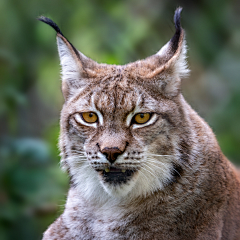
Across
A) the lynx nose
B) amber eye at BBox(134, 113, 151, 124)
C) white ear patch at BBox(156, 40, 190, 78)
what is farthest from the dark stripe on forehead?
white ear patch at BBox(156, 40, 190, 78)

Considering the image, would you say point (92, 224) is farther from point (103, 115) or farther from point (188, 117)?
point (188, 117)

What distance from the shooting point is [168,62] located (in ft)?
13.7

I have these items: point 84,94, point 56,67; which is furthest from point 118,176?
point 56,67

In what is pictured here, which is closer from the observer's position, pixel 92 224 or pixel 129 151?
pixel 129 151

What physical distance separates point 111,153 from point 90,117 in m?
0.53

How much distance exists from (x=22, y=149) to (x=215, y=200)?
306cm

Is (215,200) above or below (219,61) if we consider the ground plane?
below

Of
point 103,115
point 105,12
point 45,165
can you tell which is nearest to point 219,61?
point 105,12

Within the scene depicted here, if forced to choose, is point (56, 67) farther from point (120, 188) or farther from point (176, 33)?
point (120, 188)

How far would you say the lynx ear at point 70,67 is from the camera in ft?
14.3

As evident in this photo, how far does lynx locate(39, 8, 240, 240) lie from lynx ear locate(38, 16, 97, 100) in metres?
0.01

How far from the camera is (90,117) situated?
4.11 m

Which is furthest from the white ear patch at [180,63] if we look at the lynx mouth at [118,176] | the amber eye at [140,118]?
the lynx mouth at [118,176]

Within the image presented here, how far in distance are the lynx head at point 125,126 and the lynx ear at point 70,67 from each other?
1cm
